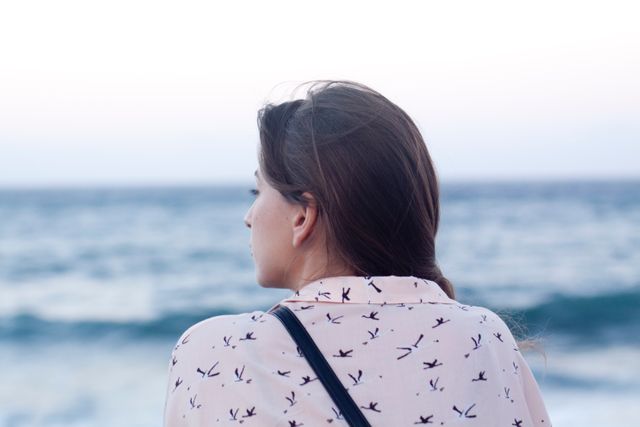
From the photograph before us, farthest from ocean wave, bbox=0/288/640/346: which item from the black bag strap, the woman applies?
the black bag strap

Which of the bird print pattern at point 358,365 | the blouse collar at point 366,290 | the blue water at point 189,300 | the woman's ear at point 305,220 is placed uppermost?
the woman's ear at point 305,220

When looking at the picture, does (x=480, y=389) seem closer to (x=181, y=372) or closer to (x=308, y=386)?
(x=308, y=386)

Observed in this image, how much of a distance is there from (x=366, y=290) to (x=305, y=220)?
16cm

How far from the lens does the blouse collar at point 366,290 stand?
1.44 m

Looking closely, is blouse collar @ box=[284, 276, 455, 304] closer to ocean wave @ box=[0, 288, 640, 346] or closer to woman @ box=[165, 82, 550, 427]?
woman @ box=[165, 82, 550, 427]

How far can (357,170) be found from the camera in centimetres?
145

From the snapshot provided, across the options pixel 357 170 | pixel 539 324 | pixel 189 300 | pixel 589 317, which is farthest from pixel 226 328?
pixel 189 300

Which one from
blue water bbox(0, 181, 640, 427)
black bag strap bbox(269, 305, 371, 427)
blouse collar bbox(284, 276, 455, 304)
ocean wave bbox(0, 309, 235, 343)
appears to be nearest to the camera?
black bag strap bbox(269, 305, 371, 427)

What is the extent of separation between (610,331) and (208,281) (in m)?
6.14

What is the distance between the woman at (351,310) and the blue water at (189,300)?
1.96 feet

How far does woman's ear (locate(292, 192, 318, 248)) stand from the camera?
58.3 inches

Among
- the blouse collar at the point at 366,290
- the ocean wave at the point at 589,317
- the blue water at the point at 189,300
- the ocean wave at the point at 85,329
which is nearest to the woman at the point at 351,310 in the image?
the blouse collar at the point at 366,290

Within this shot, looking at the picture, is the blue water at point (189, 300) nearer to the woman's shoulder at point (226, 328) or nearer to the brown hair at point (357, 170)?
the brown hair at point (357, 170)

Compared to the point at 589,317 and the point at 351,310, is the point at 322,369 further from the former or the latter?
the point at 589,317
